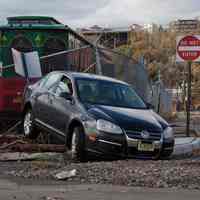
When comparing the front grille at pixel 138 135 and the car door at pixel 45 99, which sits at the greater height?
the car door at pixel 45 99

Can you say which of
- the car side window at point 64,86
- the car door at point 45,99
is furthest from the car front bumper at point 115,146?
the car door at point 45,99

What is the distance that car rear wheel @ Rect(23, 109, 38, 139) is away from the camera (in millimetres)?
14734

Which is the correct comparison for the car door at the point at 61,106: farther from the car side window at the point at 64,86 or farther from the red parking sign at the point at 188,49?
the red parking sign at the point at 188,49

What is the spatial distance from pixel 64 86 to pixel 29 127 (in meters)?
1.74

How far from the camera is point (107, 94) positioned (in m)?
13.5

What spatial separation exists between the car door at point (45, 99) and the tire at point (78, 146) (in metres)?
1.46

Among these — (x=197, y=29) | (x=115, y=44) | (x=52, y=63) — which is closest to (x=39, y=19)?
(x=52, y=63)

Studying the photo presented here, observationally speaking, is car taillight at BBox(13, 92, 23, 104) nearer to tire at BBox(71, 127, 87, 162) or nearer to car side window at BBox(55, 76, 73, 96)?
car side window at BBox(55, 76, 73, 96)

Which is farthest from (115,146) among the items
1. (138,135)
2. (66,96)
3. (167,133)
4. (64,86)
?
(64,86)

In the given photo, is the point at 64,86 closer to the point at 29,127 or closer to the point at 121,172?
the point at 29,127

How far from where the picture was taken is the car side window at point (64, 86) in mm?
13370

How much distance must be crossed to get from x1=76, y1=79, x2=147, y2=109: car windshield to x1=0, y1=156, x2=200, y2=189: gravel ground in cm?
162

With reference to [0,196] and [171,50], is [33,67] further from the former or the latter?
[171,50]

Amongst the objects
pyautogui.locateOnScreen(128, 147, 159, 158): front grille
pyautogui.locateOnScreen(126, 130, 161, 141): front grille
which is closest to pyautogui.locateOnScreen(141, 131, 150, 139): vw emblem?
pyautogui.locateOnScreen(126, 130, 161, 141): front grille
